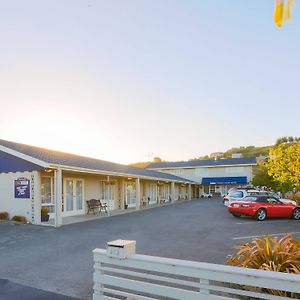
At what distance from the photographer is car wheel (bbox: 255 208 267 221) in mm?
18203

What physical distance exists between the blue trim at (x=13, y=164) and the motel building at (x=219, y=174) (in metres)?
41.3

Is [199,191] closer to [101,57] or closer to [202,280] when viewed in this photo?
[101,57]

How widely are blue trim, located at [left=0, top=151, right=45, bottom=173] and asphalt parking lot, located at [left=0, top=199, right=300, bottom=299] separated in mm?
2854

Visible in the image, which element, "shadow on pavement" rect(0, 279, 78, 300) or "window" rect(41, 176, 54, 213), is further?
"window" rect(41, 176, 54, 213)

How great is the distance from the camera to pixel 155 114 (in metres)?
20.8

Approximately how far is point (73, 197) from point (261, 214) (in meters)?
11.5

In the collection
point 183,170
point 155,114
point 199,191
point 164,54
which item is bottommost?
A: point 199,191

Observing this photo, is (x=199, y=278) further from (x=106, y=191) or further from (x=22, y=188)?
(x=106, y=191)

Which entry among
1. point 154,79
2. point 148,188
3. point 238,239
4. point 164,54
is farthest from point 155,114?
point 148,188

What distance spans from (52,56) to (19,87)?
2.93m

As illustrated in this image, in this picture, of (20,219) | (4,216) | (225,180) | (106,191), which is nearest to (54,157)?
(20,219)

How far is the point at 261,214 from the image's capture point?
18.3 m

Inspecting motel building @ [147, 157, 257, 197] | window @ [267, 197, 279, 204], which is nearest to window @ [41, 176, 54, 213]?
window @ [267, 197, 279, 204]

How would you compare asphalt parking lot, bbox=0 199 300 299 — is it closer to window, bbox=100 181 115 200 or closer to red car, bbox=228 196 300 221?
red car, bbox=228 196 300 221
